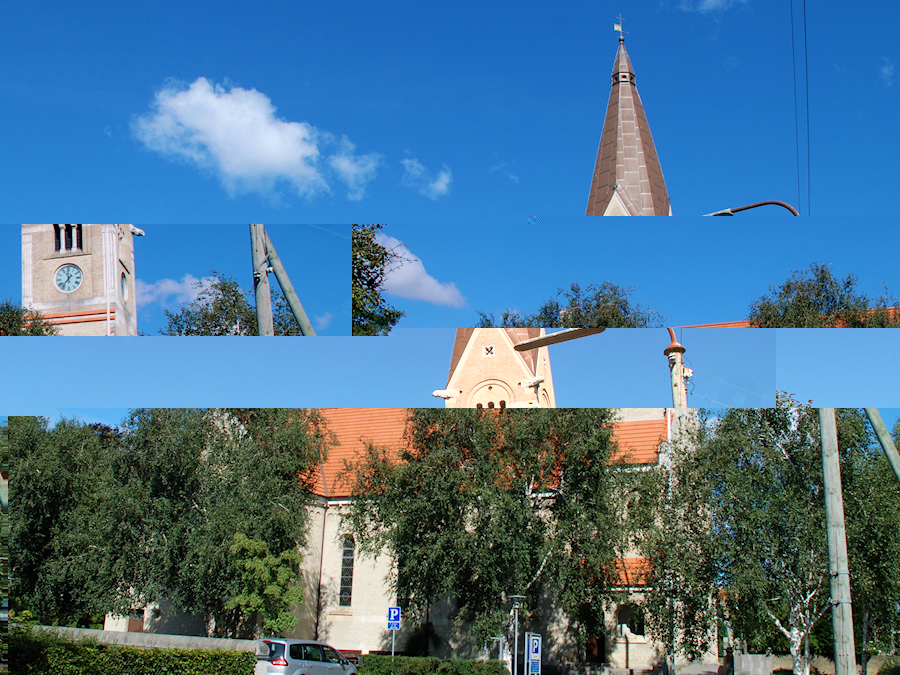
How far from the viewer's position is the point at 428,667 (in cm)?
1998

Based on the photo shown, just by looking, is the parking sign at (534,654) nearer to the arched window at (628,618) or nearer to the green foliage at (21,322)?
the arched window at (628,618)

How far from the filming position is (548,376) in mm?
16859

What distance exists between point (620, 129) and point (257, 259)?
81.9 feet

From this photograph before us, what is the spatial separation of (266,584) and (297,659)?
4.63 meters

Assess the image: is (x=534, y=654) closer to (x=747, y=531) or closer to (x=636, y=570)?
(x=747, y=531)

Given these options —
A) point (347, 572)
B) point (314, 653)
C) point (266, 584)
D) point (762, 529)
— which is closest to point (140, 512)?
point (266, 584)

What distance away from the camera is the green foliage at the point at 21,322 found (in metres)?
14.4

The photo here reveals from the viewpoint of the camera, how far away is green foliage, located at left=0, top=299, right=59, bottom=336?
47.3 feet

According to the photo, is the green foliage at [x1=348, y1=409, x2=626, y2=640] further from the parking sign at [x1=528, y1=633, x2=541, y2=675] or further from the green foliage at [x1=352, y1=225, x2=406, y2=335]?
the green foliage at [x1=352, y1=225, x2=406, y2=335]

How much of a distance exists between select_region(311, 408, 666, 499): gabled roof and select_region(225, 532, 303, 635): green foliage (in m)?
2.70

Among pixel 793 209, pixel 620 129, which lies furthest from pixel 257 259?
pixel 620 129

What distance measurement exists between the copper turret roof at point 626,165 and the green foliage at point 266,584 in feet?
61.2

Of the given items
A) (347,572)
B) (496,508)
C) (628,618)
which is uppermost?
(496,508)

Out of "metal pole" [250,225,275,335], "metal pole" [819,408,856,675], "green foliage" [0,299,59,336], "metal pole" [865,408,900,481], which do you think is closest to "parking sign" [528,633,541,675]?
"metal pole" [819,408,856,675]
